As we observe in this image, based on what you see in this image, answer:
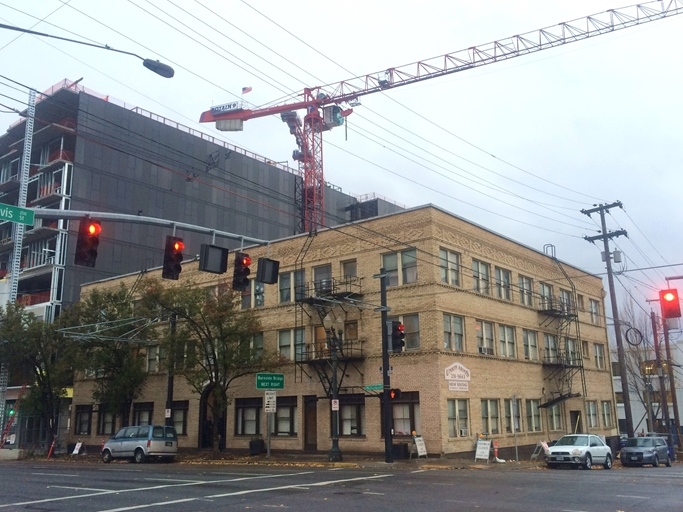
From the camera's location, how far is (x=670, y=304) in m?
21.3

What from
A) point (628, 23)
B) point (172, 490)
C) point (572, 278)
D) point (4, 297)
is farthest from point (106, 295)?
point (628, 23)

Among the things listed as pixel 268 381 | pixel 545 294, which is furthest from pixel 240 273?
pixel 545 294

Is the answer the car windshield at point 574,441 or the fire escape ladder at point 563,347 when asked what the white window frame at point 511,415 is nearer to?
the fire escape ladder at point 563,347

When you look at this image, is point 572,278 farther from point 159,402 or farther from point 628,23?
point 159,402

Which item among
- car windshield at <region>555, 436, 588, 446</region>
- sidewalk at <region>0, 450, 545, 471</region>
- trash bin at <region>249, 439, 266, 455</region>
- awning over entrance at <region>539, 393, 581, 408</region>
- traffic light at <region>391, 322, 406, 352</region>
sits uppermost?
traffic light at <region>391, 322, 406, 352</region>

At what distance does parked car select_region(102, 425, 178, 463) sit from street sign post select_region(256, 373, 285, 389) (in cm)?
535

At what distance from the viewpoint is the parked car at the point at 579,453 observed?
27.4 meters

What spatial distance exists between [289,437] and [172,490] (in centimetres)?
1920

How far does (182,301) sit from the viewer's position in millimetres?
34969

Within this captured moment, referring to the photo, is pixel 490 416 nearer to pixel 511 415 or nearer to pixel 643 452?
pixel 511 415

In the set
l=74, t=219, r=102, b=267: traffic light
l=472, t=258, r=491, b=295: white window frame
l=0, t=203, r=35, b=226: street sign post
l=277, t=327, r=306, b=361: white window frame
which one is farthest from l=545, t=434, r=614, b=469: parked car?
l=0, t=203, r=35, b=226: street sign post

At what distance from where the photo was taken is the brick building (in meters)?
32.9

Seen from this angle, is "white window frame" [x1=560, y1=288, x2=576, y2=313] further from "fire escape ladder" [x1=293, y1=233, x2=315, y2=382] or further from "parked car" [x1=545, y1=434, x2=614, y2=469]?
"fire escape ladder" [x1=293, y1=233, x2=315, y2=382]

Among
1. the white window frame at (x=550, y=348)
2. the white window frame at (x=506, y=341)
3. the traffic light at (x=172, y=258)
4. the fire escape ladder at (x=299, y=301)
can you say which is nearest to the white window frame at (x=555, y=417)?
the white window frame at (x=550, y=348)
